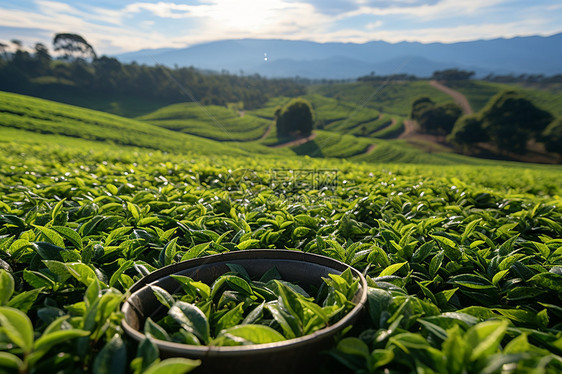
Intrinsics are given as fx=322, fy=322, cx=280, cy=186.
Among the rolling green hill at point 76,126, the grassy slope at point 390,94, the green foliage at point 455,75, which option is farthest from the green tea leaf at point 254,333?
the green foliage at point 455,75

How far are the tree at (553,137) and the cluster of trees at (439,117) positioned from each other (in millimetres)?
14883

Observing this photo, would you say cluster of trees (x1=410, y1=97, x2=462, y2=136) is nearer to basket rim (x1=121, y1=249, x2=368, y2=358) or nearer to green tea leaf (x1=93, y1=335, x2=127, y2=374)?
basket rim (x1=121, y1=249, x2=368, y2=358)

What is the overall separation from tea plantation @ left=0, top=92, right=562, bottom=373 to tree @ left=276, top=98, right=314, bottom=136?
51.6m

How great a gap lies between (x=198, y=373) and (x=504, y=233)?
232 cm

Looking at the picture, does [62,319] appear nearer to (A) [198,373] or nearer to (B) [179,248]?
(A) [198,373]

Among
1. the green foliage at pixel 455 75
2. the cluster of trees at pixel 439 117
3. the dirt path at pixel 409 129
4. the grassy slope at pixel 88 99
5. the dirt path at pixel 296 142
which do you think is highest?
the green foliage at pixel 455 75

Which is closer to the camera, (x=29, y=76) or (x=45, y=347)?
(x=45, y=347)

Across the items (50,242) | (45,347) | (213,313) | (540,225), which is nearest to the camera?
(45,347)

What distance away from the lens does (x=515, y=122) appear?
48.2 meters

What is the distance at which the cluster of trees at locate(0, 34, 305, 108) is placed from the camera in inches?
2346

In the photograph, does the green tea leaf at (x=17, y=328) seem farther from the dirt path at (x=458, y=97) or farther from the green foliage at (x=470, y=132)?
the dirt path at (x=458, y=97)

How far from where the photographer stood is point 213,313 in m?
1.35

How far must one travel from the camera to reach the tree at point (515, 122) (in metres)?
47.7

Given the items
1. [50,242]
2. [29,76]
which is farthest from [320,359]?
[29,76]
